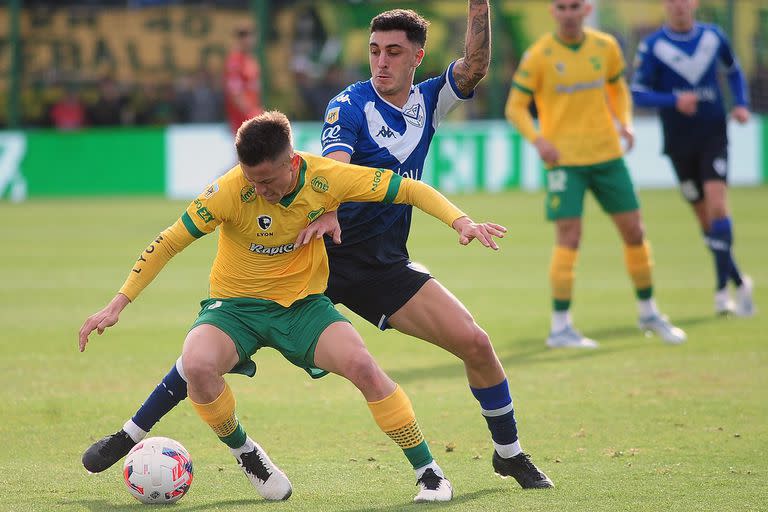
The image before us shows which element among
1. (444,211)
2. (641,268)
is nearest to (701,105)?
(641,268)

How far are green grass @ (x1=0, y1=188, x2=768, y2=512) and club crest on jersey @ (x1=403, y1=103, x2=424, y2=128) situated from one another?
65.3 inches

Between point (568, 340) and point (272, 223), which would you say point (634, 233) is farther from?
point (272, 223)

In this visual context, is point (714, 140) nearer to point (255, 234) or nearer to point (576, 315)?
point (576, 315)

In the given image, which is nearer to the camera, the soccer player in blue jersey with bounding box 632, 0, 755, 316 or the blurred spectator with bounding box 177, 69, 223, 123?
the soccer player in blue jersey with bounding box 632, 0, 755, 316

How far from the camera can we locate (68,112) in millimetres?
23688

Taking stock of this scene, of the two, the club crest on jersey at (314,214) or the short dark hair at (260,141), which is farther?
the club crest on jersey at (314,214)

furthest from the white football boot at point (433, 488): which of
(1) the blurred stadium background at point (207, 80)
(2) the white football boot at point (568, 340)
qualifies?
(1) the blurred stadium background at point (207, 80)

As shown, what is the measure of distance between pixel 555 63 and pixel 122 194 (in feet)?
48.1

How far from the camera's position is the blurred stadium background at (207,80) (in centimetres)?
2275

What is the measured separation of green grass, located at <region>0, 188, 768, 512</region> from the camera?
18.3 ft

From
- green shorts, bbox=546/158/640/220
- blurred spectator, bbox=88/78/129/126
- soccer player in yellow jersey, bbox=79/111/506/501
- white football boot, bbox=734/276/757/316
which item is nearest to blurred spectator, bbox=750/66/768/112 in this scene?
blurred spectator, bbox=88/78/129/126

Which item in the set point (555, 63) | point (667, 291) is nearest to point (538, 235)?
point (667, 291)

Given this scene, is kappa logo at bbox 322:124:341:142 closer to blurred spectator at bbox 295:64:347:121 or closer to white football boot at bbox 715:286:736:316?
white football boot at bbox 715:286:736:316

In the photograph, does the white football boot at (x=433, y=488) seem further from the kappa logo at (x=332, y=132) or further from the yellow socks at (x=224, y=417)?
the kappa logo at (x=332, y=132)
